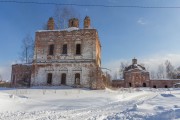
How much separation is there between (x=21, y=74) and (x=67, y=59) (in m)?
6.65

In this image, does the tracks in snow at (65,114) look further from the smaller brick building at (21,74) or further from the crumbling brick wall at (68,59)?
the smaller brick building at (21,74)

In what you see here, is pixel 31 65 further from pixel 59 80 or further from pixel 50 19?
pixel 50 19

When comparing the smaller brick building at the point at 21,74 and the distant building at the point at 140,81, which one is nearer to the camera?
the smaller brick building at the point at 21,74

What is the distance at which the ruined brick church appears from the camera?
2688cm

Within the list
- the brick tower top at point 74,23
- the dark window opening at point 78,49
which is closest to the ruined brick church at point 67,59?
the dark window opening at point 78,49

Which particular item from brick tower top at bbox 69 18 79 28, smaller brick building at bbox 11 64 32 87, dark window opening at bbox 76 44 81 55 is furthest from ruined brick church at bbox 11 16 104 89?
brick tower top at bbox 69 18 79 28

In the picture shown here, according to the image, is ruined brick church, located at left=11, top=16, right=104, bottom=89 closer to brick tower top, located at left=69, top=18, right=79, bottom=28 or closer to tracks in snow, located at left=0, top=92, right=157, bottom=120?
brick tower top, located at left=69, top=18, right=79, bottom=28

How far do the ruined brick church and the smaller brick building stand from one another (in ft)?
0.85

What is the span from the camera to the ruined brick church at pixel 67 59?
2688 cm

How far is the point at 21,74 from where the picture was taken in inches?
1171

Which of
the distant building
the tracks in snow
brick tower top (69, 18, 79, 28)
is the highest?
brick tower top (69, 18, 79, 28)

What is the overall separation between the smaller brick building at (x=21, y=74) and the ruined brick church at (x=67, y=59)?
0.85ft

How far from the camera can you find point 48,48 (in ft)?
93.8

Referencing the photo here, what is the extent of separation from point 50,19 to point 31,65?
6629 mm
